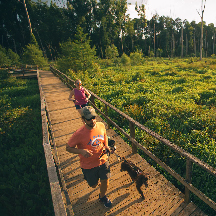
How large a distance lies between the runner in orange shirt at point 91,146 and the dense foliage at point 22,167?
2.57 m

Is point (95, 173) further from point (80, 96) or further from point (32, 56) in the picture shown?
point (32, 56)

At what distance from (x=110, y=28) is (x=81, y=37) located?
130ft

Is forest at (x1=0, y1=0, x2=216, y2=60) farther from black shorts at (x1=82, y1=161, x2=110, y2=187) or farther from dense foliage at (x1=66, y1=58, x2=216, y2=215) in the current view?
black shorts at (x1=82, y1=161, x2=110, y2=187)

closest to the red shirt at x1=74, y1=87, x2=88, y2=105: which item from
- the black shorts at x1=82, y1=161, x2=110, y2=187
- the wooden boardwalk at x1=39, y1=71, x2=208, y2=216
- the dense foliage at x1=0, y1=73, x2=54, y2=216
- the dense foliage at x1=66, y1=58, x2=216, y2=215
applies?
the wooden boardwalk at x1=39, y1=71, x2=208, y2=216

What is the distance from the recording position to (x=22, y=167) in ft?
19.9

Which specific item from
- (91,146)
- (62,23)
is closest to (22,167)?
(91,146)

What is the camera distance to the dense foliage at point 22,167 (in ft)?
14.6

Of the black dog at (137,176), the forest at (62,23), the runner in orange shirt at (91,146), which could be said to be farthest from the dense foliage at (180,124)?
the forest at (62,23)

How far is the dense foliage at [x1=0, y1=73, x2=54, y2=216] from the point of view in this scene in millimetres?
4465

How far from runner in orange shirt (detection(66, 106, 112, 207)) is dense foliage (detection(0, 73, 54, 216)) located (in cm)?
257

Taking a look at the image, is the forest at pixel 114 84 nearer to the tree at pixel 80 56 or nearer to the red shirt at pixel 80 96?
the tree at pixel 80 56

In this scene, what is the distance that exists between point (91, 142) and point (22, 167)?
497 centimetres

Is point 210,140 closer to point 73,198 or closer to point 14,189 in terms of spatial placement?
point 73,198

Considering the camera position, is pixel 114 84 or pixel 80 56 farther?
pixel 80 56
